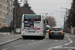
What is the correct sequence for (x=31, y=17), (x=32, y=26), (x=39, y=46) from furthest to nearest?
(x=31, y=17), (x=32, y=26), (x=39, y=46)

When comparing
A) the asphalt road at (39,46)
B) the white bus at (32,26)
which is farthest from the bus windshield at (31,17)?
the asphalt road at (39,46)

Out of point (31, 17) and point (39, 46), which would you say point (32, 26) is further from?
point (39, 46)

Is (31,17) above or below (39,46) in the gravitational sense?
above

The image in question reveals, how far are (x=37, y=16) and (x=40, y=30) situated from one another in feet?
5.89

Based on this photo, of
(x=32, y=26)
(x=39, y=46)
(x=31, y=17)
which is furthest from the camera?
(x=31, y=17)

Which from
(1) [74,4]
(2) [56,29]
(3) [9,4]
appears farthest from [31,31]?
(3) [9,4]

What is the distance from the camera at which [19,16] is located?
9931 centimetres

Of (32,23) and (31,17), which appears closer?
(32,23)

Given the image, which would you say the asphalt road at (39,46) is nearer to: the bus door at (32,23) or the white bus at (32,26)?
the white bus at (32,26)

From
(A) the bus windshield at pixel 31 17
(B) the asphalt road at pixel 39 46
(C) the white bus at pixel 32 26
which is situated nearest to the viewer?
(B) the asphalt road at pixel 39 46

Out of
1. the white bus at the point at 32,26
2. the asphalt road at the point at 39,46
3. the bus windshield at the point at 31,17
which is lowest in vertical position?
the asphalt road at the point at 39,46

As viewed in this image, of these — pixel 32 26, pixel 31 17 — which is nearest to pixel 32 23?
pixel 32 26

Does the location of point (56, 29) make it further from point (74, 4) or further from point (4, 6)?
point (4, 6)

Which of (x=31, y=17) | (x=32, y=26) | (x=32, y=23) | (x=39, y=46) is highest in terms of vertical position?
(x=31, y=17)
